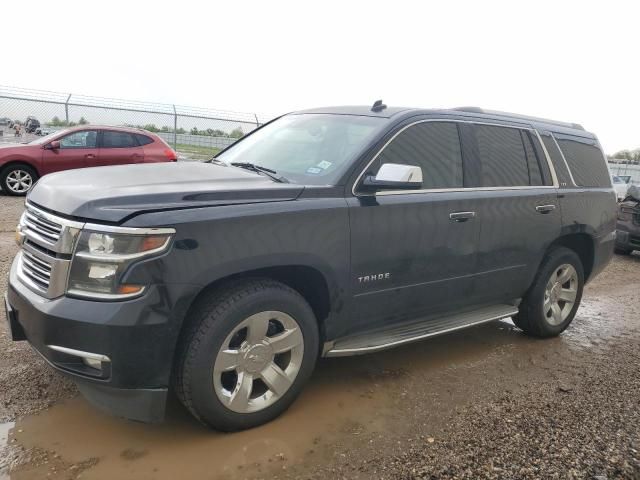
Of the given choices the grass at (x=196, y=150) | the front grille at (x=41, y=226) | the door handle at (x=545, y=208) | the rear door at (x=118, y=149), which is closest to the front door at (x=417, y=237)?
the door handle at (x=545, y=208)

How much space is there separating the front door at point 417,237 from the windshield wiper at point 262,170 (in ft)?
1.57

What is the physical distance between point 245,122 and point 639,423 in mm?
18368

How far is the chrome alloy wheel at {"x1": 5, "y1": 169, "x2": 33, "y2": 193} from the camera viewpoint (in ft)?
35.4

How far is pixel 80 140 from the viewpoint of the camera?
36.6 feet

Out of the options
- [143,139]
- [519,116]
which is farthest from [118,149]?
[519,116]

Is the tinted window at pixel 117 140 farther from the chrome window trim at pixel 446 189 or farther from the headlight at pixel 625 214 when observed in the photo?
the headlight at pixel 625 214

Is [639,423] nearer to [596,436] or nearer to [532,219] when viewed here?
[596,436]

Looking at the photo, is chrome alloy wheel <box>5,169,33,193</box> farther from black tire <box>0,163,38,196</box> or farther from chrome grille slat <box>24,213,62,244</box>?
chrome grille slat <box>24,213,62,244</box>

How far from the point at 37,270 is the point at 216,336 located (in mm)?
988

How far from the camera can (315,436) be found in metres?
3.04

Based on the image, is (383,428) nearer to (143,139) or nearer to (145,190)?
(145,190)

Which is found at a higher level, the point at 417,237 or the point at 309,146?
the point at 309,146

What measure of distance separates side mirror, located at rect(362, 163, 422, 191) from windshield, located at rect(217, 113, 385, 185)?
198 mm

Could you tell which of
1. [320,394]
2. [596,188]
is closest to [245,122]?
[596,188]
